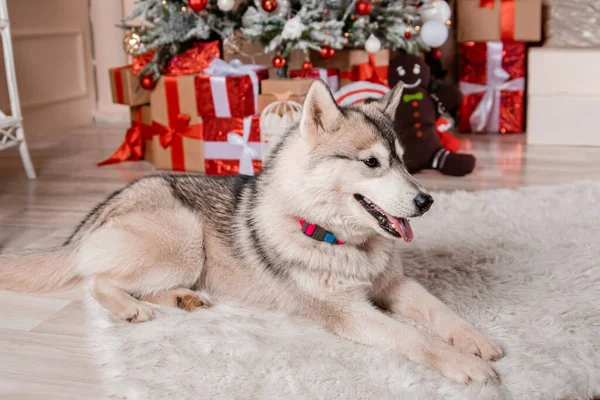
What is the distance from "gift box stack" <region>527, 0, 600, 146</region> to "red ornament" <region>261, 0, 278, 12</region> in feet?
5.97

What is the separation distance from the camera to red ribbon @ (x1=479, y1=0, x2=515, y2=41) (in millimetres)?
4309

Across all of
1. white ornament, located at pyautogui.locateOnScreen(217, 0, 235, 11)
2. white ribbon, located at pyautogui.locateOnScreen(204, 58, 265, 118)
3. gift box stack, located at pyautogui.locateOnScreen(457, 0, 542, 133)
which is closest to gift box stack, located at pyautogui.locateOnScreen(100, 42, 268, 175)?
white ribbon, located at pyautogui.locateOnScreen(204, 58, 265, 118)

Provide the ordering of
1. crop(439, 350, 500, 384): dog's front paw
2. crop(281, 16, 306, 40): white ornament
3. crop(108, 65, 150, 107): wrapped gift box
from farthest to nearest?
crop(108, 65, 150, 107): wrapped gift box, crop(281, 16, 306, 40): white ornament, crop(439, 350, 500, 384): dog's front paw

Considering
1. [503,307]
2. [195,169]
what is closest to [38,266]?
[503,307]

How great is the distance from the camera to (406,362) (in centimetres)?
163

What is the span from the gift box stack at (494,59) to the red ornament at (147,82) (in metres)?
2.07

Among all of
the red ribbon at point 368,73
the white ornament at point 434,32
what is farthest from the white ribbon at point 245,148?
the white ornament at point 434,32

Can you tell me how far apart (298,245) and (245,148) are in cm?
169

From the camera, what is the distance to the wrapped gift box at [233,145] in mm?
3449

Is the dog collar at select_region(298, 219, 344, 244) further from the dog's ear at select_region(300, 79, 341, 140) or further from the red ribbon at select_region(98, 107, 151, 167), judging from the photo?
the red ribbon at select_region(98, 107, 151, 167)

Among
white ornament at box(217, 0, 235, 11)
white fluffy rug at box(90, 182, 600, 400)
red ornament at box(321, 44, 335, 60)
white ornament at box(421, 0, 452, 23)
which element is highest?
white ornament at box(217, 0, 235, 11)

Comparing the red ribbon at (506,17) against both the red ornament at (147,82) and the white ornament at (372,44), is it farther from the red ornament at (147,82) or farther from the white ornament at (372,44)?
Result: the red ornament at (147,82)

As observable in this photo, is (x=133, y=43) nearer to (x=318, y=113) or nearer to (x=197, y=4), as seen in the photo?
(x=197, y=4)

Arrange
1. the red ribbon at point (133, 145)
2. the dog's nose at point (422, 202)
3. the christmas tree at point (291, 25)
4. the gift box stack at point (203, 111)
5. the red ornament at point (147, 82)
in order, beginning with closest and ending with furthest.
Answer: the dog's nose at point (422, 202)
the christmas tree at point (291, 25)
the gift box stack at point (203, 111)
the red ornament at point (147, 82)
the red ribbon at point (133, 145)
